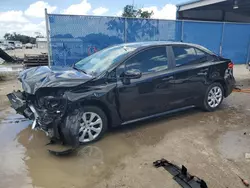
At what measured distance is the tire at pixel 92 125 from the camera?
153 inches

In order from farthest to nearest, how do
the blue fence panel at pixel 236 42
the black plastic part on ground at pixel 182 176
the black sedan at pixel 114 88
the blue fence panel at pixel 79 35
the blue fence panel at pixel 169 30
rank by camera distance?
the blue fence panel at pixel 236 42 < the blue fence panel at pixel 169 30 < the blue fence panel at pixel 79 35 < the black sedan at pixel 114 88 < the black plastic part on ground at pixel 182 176

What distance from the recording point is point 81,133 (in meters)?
3.90

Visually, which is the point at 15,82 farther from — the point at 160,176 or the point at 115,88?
the point at 160,176

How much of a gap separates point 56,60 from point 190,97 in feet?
19.1

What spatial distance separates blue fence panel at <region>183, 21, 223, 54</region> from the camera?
11.7 m

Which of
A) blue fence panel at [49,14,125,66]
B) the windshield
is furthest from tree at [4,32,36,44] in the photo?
the windshield

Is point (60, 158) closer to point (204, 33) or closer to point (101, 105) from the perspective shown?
point (101, 105)

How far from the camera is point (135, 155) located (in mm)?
3660

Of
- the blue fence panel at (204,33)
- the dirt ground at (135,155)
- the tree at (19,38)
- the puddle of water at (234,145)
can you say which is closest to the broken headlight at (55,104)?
the dirt ground at (135,155)

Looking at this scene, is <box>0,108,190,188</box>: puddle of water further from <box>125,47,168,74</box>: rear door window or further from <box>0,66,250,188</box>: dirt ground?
A: <box>125,47,168,74</box>: rear door window

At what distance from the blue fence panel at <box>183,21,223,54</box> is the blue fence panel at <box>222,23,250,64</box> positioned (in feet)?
1.66

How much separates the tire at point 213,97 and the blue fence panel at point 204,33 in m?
6.63

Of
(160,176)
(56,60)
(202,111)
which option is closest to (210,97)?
(202,111)

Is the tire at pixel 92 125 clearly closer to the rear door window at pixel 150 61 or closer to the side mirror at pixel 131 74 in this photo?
the side mirror at pixel 131 74
